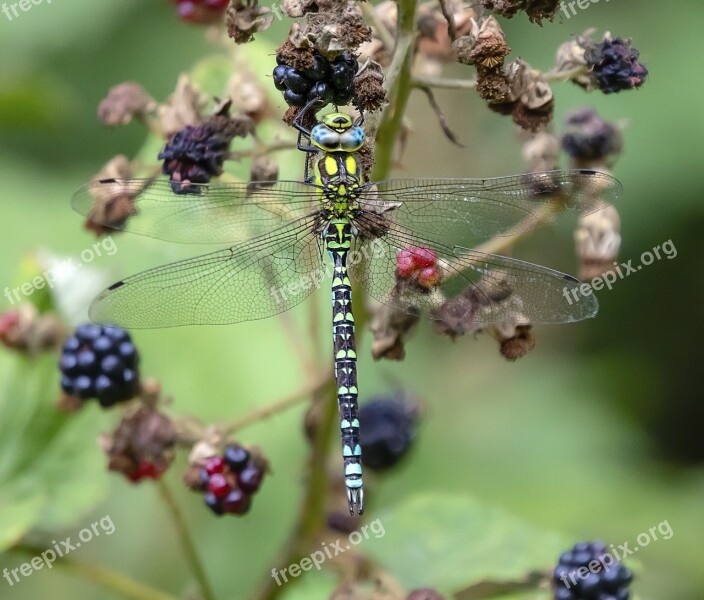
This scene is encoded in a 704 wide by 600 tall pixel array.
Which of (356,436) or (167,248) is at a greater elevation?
(167,248)

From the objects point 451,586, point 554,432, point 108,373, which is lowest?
point 451,586

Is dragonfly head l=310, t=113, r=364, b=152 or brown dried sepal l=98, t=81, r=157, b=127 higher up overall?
brown dried sepal l=98, t=81, r=157, b=127

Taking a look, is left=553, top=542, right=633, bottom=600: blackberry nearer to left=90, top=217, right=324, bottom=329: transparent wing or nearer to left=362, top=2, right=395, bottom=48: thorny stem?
left=90, top=217, right=324, bottom=329: transparent wing

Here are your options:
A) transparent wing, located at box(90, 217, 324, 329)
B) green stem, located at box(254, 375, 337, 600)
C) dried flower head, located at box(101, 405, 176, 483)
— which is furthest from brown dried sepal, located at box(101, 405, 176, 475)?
green stem, located at box(254, 375, 337, 600)

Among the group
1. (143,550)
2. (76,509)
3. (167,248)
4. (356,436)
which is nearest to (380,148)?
(356,436)

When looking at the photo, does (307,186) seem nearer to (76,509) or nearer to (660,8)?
(76,509)

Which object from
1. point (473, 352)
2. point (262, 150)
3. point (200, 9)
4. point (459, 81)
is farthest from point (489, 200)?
point (473, 352)
